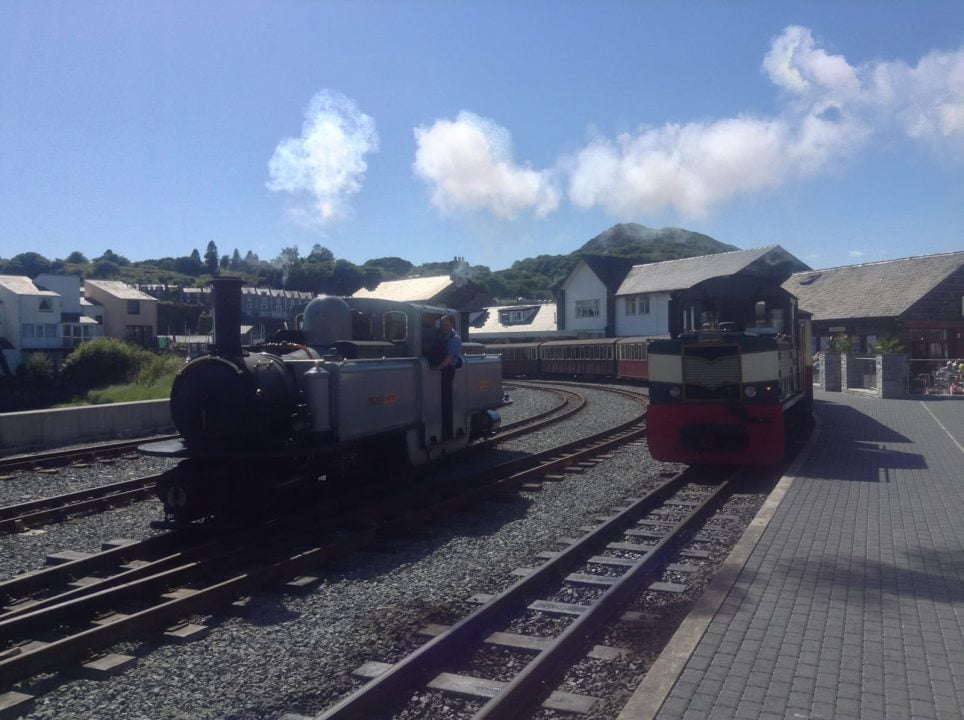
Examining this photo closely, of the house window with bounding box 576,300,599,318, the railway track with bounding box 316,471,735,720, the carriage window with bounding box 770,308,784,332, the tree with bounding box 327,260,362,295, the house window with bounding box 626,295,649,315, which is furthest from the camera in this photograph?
the tree with bounding box 327,260,362,295

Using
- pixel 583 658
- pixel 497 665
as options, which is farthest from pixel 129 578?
pixel 583 658

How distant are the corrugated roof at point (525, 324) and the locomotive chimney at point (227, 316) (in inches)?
1776

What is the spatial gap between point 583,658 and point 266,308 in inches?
1626

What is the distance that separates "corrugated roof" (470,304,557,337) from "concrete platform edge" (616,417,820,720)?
1825 inches

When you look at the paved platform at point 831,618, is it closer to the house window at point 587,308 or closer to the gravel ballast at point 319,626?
the gravel ballast at point 319,626

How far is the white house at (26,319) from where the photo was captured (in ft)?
159

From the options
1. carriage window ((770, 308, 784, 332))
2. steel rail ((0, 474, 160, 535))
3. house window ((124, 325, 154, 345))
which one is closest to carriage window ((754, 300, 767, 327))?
carriage window ((770, 308, 784, 332))

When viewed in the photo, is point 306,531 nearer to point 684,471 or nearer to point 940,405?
point 684,471

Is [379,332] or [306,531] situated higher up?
[379,332]

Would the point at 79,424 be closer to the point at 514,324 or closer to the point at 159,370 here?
the point at 159,370

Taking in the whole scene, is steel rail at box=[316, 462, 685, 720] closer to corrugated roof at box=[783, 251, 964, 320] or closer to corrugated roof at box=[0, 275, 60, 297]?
corrugated roof at box=[783, 251, 964, 320]

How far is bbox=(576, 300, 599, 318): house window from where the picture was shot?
1951 inches

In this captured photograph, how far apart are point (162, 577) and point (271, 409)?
2.13m

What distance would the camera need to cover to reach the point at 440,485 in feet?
31.8
